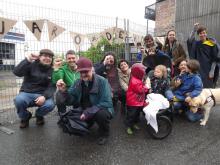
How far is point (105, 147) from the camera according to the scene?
12.4ft

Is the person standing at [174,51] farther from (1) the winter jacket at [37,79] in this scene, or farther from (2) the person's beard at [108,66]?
(1) the winter jacket at [37,79]

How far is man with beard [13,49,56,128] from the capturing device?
4418 mm

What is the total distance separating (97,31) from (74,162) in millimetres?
3808

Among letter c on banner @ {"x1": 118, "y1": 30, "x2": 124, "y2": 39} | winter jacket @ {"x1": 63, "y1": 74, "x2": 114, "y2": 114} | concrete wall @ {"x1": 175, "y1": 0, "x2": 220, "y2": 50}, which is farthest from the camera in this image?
concrete wall @ {"x1": 175, "y1": 0, "x2": 220, "y2": 50}

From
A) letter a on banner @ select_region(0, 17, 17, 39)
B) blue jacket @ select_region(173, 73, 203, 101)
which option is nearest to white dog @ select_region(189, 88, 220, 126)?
blue jacket @ select_region(173, 73, 203, 101)

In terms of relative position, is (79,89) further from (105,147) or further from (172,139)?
(172,139)

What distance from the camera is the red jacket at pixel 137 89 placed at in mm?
4195

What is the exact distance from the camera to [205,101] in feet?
15.5

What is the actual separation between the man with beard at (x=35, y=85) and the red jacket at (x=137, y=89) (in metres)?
1.49

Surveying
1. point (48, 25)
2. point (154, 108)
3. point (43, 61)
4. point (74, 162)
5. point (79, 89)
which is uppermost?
point (48, 25)

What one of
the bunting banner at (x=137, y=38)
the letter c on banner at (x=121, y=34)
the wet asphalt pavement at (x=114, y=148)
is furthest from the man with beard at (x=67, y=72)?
the bunting banner at (x=137, y=38)

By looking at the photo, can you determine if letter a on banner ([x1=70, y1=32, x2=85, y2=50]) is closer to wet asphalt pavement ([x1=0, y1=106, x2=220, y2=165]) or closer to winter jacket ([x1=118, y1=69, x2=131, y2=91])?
winter jacket ([x1=118, y1=69, x2=131, y2=91])

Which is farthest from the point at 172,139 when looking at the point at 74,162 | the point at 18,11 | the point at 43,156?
the point at 18,11

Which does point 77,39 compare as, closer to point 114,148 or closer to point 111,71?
point 111,71
